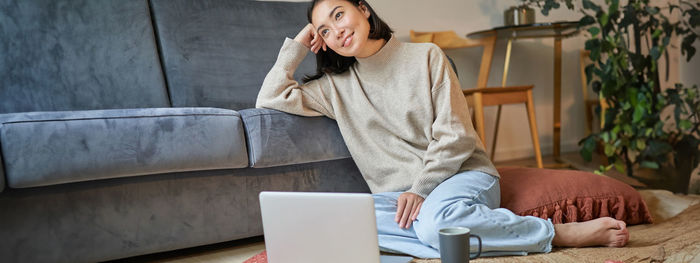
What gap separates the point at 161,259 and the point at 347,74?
69 centimetres

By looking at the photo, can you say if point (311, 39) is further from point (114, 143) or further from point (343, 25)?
point (114, 143)

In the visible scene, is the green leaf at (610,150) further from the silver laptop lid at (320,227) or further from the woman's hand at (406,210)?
the silver laptop lid at (320,227)

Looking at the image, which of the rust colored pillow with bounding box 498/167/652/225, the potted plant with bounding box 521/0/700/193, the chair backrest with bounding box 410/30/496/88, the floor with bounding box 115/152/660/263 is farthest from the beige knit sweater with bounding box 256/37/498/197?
the potted plant with bounding box 521/0/700/193

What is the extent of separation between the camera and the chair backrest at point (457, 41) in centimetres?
276

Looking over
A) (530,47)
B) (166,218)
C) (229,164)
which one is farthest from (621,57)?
(166,218)

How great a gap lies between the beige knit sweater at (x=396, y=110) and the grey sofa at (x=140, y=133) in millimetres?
62

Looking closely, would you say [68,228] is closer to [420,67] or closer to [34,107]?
[34,107]

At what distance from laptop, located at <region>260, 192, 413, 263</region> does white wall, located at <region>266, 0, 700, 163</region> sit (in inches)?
78.0

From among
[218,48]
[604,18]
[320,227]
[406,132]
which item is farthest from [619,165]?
[320,227]

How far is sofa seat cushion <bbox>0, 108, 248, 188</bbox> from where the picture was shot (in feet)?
3.96

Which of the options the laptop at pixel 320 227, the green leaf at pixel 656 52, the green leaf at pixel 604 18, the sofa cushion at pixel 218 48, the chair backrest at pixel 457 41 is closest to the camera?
the laptop at pixel 320 227

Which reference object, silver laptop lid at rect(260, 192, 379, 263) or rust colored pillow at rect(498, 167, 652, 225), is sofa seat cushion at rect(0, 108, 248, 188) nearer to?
silver laptop lid at rect(260, 192, 379, 263)

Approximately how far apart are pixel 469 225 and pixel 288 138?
1.71 feet

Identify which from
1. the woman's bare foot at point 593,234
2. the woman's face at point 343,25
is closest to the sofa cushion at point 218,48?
the woman's face at point 343,25
